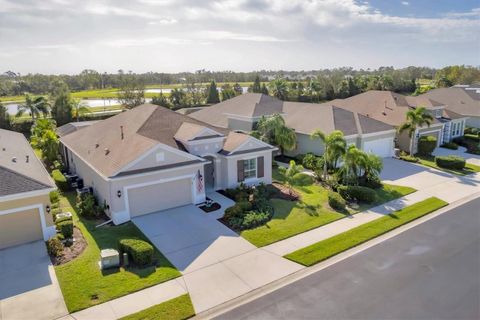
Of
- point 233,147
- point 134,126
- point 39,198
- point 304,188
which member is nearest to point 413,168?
point 304,188

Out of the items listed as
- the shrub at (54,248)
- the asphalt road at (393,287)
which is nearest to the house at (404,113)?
the asphalt road at (393,287)

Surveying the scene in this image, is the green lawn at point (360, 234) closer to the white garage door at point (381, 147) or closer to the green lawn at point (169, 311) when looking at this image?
the green lawn at point (169, 311)

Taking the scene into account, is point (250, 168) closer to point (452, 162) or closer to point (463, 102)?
point (452, 162)

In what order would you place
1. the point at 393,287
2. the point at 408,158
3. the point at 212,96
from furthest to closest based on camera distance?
1. the point at 212,96
2. the point at 408,158
3. the point at 393,287

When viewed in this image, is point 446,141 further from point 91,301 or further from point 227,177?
point 91,301

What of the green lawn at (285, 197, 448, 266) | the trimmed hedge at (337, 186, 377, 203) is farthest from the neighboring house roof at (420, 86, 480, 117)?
the trimmed hedge at (337, 186, 377, 203)

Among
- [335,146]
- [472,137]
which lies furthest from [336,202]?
[472,137]
